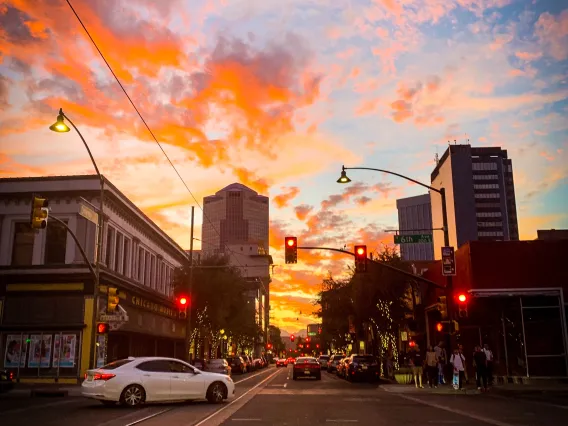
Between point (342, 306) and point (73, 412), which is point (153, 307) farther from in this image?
point (73, 412)

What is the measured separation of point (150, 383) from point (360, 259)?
1173 cm

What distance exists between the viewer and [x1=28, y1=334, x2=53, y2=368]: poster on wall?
108 ft

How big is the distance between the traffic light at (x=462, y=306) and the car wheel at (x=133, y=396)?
12870 millimetres

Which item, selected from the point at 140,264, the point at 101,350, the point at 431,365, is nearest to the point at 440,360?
the point at 431,365

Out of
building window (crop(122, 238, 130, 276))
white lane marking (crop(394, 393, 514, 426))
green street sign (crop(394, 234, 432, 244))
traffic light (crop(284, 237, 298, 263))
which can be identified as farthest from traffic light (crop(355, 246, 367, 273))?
building window (crop(122, 238, 130, 276))

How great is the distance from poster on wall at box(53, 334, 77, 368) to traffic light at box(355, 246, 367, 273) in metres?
17.8

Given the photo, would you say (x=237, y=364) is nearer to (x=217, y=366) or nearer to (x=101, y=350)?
(x=217, y=366)

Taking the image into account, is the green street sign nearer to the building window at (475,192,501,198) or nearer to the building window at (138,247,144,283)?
the building window at (138,247,144,283)

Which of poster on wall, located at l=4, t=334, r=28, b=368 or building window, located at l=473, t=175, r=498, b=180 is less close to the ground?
building window, located at l=473, t=175, r=498, b=180

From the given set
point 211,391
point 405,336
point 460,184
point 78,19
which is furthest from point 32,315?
point 460,184

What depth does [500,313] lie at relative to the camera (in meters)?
29.7

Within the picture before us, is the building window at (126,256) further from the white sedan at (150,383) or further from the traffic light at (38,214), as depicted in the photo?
the white sedan at (150,383)

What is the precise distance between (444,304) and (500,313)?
7616 millimetres

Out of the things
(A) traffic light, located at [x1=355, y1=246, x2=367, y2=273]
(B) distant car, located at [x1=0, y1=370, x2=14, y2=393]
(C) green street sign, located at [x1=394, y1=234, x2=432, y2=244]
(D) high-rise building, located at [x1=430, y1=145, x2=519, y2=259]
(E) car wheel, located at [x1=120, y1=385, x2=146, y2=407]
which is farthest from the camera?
(D) high-rise building, located at [x1=430, y1=145, x2=519, y2=259]
